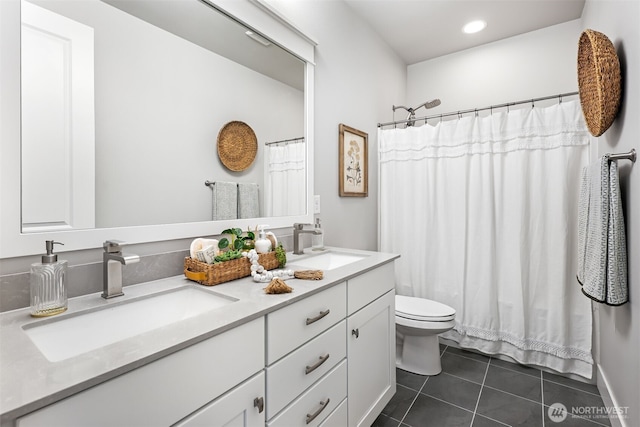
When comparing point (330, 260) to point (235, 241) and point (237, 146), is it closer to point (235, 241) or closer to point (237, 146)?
point (235, 241)

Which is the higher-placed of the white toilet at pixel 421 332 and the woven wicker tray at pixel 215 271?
the woven wicker tray at pixel 215 271

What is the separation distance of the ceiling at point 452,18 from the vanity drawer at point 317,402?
239 cm

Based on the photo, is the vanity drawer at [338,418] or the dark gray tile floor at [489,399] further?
the dark gray tile floor at [489,399]

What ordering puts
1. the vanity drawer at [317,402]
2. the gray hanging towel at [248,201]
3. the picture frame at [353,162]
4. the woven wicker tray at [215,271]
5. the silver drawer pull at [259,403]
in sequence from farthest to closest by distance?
1. the picture frame at [353,162]
2. the gray hanging towel at [248,201]
3. the woven wicker tray at [215,271]
4. the vanity drawer at [317,402]
5. the silver drawer pull at [259,403]

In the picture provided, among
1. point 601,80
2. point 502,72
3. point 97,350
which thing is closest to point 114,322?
point 97,350

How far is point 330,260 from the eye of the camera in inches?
70.7

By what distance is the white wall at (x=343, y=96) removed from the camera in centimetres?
198

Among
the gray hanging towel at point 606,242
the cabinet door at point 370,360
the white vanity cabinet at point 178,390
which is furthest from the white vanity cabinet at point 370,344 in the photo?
the gray hanging towel at point 606,242

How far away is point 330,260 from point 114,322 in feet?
3.63

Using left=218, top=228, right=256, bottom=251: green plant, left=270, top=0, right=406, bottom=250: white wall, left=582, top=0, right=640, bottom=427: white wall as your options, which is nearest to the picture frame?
left=270, top=0, right=406, bottom=250: white wall

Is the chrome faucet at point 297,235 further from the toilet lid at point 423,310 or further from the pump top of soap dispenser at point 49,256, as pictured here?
the pump top of soap dispenser at point 49,256

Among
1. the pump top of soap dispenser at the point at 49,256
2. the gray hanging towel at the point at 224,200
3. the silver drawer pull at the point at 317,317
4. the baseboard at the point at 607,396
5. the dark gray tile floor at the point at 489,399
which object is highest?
the gray hanging towel at the point at 224,200

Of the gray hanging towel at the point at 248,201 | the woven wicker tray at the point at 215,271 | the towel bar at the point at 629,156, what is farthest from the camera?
the gray hanging towel at the point at 248,201

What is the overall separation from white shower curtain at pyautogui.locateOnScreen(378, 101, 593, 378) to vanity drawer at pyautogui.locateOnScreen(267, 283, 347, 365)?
1472 millimetres
